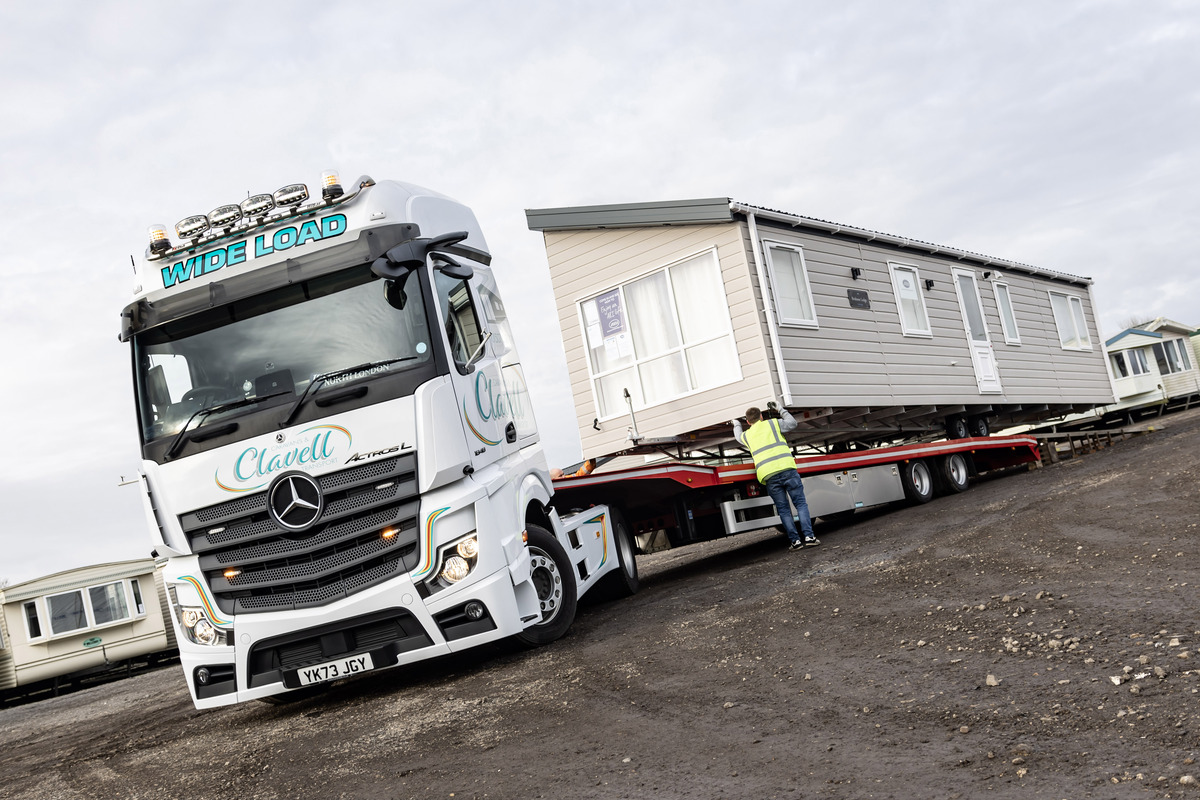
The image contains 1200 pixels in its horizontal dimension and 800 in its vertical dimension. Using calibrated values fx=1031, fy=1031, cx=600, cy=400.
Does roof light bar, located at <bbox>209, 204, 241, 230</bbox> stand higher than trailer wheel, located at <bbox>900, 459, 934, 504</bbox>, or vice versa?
roof light bar, located at <bbox>209, 204, 241, 230</bbox>

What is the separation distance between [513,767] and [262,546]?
112 inches

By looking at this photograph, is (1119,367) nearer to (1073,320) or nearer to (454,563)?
(1073,320)

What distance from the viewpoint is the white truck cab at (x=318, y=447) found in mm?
6660

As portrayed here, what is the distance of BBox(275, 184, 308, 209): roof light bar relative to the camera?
737 cm

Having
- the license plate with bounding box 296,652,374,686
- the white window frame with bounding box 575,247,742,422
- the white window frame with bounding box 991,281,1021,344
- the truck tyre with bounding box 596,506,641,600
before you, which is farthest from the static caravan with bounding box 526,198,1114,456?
the license plate with bounding box 296,652,374,686

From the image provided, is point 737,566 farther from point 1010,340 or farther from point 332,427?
point 1010,340

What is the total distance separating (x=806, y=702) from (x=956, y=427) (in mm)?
13628

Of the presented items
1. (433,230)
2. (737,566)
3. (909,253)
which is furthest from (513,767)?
(909,253)

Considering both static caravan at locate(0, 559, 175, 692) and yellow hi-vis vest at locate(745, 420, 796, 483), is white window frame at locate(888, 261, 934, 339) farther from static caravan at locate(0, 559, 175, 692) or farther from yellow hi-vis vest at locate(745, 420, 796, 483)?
static caravan at locate(0, 559, 175, 692)

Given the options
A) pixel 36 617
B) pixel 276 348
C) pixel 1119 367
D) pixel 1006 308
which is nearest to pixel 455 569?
pixel 276 348

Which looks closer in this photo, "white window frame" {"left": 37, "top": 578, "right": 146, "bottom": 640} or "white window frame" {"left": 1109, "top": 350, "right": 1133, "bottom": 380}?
"white window frame" {"left": 37, "top": 578, "right": 146, "bottom": 640}

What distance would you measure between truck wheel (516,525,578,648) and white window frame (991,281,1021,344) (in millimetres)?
13021

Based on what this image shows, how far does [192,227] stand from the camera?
743 cm

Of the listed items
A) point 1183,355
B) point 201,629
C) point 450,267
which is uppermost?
point 450,267
